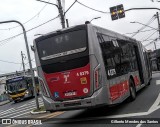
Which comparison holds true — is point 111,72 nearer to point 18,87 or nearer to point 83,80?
point 83,80

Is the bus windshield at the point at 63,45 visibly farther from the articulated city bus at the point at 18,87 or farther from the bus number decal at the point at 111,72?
the articulated city bus at the point at 18,87

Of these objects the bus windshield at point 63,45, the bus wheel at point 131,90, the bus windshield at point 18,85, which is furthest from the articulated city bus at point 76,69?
the bus windshield at point 18,85

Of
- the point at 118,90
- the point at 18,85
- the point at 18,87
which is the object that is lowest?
the point at 18,87

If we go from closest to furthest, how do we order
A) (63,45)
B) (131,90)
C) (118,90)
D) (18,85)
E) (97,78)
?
(97,78), (63,45), (118,90), (131,90), (18,85)

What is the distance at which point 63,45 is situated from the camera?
12.9 metres

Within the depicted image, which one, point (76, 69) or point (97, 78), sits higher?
point (76, 69)

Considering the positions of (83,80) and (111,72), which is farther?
(111,72)

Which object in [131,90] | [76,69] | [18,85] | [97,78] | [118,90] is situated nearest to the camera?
[97,78]

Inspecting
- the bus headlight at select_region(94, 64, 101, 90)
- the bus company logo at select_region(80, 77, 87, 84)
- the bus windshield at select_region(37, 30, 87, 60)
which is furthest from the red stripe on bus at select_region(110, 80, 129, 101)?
the bus windshield at select_region(37, 30, 87, 60)

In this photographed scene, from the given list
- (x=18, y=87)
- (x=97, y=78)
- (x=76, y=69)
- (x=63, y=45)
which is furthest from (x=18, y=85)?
(x=97, y=78)

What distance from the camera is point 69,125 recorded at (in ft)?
41.4

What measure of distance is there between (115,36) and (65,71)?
412cm

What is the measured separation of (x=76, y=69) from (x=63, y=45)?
1.03 meters

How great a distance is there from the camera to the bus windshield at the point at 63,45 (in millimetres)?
12691
